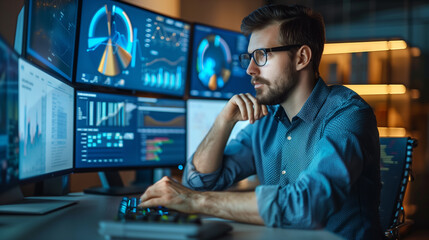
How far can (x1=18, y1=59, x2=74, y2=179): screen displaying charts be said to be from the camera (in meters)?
1.06

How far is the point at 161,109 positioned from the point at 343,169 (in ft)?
3.38

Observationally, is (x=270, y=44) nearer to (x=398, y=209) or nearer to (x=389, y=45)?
(x=398, y=209)

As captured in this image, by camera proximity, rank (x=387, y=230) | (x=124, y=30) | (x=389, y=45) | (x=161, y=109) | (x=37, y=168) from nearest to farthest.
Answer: (x=37, y=168), (x=387, y=230), (x=124, y=30), (x=161, y=109), (x=389, y=45)

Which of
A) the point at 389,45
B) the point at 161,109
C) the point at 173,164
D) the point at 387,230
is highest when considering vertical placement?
the point at 389,45

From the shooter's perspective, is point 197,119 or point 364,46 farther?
point 364,46

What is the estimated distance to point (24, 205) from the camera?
3.93 feet

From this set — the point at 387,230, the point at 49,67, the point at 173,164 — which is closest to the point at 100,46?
the point at 49,67

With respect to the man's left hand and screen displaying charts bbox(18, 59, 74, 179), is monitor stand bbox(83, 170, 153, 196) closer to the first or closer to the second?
screen displaying charts bbox(18, 59, 74, 179)

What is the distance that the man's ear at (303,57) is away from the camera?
1.59 m

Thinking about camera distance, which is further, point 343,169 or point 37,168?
point 37,168

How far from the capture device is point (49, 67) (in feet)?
4.50

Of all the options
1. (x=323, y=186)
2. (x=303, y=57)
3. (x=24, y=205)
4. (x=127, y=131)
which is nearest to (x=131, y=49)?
(x=127, y=131)

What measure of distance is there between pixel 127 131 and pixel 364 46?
291cm

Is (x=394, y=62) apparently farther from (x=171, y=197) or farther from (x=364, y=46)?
(x=171, y=197)
